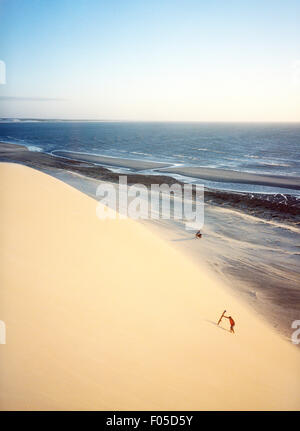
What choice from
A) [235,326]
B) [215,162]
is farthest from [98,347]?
[215,162]

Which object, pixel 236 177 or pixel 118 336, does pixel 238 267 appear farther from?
pixel 236 177

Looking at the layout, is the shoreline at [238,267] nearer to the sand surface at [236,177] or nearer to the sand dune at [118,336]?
the sand dune at [118,336]

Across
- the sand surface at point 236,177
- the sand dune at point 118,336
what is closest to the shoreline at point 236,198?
the sand surface at point 236,177

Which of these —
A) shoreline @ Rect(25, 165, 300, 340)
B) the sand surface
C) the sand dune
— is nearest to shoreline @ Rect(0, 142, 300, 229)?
shoreline @ Rect(25, 165, 300, 340)

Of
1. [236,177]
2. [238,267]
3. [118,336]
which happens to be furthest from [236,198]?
[118,336]

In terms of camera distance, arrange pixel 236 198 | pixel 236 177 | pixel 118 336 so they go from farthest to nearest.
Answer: pixel 236 177 → pixel 236 198 → pixel 118 336

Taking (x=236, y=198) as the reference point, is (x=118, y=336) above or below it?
below

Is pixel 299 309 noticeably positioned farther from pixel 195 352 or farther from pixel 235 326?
Result: pixel 195 352

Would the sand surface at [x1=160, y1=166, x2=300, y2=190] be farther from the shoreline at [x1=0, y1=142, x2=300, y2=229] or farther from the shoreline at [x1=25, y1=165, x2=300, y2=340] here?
the shoreline at [x1=25, y1=165, x2=300, y2=340]
